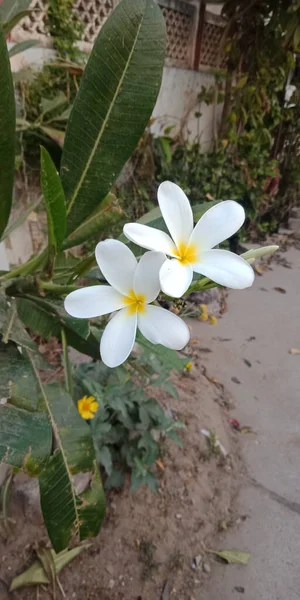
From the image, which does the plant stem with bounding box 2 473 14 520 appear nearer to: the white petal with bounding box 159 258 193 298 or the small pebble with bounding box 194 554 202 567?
the small pebble with bounding box 194 554 202 567

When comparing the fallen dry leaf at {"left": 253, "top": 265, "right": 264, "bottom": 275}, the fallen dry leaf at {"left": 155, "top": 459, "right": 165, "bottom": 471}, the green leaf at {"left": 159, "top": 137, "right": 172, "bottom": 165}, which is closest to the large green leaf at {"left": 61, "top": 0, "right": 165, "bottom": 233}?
the fallen dry leaf at {"left": 155, "top": 459, "right": 165, "bottom": 471}

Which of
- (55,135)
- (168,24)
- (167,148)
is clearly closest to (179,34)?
(168,24)

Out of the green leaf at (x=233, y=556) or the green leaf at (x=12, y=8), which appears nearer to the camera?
the green leaf at (x=12, y=8)

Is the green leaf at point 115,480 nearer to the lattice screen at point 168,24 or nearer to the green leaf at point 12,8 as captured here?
the green leaf at point 12,8

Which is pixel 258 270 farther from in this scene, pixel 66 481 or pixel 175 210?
pixel 175 210

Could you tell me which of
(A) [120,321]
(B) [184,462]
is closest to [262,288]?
(B) [184,462]

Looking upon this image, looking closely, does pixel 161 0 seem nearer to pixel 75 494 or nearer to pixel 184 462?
pixel 184 462

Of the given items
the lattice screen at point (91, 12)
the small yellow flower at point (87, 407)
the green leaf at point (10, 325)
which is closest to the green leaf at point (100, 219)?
the green leaf at point (10, 325)
